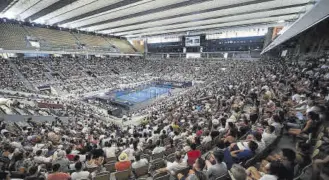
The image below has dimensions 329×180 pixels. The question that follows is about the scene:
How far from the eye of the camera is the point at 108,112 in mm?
25016

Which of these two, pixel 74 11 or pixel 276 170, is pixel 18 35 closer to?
pixel 74 11

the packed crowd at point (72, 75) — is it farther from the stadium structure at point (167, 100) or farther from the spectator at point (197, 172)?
the spectator at point (197, 172)

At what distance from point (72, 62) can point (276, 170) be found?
46.2m

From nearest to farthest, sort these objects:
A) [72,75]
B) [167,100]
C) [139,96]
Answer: [167,100]
[139,96]
[72,75]

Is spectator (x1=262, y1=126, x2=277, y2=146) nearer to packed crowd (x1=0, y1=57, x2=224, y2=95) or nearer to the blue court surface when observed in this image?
packed crowd (x1=0, y1=57, x2=224, y2=95)

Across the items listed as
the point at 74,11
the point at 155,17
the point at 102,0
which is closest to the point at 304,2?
the point at 155,17

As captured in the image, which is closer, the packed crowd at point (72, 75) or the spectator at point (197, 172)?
the spectator at point (197, 172)

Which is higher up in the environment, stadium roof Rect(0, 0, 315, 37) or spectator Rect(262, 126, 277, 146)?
stadium roof Rect(0, 0, 315, 37)

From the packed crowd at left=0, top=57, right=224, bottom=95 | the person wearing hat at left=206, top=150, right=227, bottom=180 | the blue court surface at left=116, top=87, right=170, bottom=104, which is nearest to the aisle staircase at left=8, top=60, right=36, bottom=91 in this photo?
the packed crowd at left=0, top=57, right=224, bottom=95

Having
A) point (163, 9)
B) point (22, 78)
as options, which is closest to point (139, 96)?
point (163, 9)

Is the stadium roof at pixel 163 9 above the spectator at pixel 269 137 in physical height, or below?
above

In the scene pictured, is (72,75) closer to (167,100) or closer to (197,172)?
(167,100)

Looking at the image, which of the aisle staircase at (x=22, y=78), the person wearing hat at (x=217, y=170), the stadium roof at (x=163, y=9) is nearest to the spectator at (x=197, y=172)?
the person wearing hat at (x=217, y=170)

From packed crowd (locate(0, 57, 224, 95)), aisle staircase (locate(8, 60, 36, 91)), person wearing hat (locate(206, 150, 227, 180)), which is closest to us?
person wearing hat (locate(206, 150, 227, 180))
